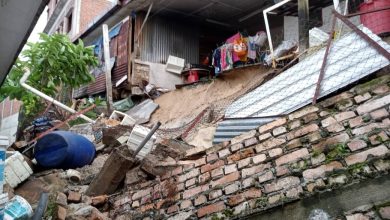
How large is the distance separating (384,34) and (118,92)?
7461 mm

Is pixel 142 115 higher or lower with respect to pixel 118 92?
lower

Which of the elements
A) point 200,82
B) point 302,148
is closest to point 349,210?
point 302,148

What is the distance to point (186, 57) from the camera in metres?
10.7

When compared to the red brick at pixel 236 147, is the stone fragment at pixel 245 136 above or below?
above

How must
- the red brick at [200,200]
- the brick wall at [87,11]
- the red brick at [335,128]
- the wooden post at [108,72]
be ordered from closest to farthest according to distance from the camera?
the red brick at [335,128] → the red brick at [200,200] → the wooden post at [108,72] → the brick wall at [87,11]

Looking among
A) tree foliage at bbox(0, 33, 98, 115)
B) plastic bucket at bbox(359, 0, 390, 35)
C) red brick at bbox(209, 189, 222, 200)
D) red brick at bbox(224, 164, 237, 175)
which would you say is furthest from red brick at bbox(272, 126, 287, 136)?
tree foliage at bbox(0, 33, 98, 115)

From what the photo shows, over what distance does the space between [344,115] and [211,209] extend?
50.0 inches

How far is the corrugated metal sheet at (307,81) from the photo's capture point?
3262 mm

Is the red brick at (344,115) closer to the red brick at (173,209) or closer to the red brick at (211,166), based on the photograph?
the red brick at (211,166)

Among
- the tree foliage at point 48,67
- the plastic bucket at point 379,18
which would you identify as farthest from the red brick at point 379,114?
the tree foliage at point 48,67

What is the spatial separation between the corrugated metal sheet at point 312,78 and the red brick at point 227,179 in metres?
0.88

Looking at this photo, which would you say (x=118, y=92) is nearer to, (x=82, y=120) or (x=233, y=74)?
(x=82, y=120)

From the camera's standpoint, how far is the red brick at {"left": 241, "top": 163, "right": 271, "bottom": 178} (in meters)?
2.81

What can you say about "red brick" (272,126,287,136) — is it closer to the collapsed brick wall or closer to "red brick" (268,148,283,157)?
the collapsed brick wall
